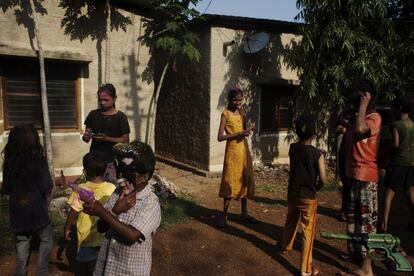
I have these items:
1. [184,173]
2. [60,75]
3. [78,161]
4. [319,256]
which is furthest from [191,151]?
[319,256]

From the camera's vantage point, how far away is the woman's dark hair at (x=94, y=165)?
9.91 feet

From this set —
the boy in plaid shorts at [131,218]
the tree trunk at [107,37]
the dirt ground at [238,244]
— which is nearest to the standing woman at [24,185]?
the dirt ground at [238,244]

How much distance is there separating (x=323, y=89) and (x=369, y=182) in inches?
189

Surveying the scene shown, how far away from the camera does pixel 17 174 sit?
2.97 m

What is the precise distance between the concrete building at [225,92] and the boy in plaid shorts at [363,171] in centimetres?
484

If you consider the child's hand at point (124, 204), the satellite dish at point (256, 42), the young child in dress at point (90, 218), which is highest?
the satellite dish at point (256, 42)

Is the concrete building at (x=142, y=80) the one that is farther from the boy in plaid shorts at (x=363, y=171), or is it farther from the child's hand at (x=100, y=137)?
the boy in plaid shorts at (x=363, y=171)

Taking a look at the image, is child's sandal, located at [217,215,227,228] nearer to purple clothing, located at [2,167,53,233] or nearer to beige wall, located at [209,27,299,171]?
purple clothing, located at [2,167,53,233]

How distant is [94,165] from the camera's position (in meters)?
3.02

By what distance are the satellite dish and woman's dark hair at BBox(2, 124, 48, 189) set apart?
593 cm

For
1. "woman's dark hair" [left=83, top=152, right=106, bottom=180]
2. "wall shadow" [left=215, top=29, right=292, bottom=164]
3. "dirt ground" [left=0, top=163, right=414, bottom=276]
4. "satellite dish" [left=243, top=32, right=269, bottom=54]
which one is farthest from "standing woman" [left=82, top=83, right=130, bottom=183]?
"satellite dish" [left=243, top=32, right=269, bottom=54]

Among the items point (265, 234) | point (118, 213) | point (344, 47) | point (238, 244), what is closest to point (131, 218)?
point (118, 213)

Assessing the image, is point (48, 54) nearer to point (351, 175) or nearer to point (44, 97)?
point (44, 97)

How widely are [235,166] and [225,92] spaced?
3.75 metres
